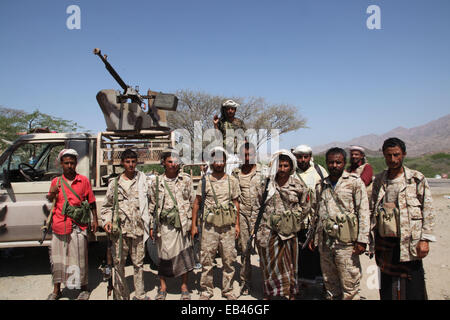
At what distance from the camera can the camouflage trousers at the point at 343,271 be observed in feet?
8.46

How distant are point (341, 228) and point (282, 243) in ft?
2.23

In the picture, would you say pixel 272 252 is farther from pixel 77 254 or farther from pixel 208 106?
pixel 208 106

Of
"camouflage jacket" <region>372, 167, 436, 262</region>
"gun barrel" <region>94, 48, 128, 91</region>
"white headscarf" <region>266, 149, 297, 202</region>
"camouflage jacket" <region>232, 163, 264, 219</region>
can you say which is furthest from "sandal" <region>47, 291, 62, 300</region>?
"camouflage jacket" <region>372, 167, 436, 262</region>

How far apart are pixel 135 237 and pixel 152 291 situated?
98cm

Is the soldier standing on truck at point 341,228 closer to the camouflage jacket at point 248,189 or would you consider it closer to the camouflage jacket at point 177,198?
the camouflage jacket at point 248,189

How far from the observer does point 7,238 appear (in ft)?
12.6

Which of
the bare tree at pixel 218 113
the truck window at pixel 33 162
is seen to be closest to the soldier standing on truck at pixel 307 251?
the truck window at pixel 33 162

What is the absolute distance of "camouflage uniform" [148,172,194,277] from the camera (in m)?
3.16

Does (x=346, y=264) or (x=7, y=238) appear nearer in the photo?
(x=346, y=264)

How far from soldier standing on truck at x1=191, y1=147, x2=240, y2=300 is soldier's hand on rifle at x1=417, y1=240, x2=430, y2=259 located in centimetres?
172

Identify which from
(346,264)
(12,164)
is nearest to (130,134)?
(12,164)

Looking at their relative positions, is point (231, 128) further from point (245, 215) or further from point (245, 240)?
point (245, 240)

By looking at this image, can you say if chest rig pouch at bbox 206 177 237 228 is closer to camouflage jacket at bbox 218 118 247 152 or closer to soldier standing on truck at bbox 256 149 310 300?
soldier standing on truck at bbox 256 149 310 300

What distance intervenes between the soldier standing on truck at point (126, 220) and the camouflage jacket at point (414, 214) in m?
2.52
